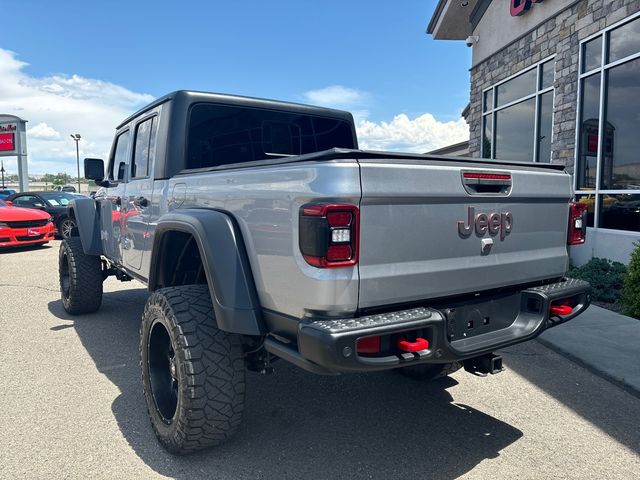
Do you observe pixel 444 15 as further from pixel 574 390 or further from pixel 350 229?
pixel 350 229

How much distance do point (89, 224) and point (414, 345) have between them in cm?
437

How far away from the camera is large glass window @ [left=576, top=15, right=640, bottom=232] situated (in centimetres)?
752

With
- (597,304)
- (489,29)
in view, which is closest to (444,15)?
(489,29)

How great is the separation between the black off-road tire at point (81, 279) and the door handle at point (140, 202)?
1943 mm

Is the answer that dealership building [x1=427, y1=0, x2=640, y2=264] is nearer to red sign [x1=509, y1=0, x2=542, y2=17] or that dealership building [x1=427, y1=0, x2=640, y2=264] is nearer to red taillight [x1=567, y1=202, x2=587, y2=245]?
red sign [x1=509, y1=0, x2=542, y2=17]

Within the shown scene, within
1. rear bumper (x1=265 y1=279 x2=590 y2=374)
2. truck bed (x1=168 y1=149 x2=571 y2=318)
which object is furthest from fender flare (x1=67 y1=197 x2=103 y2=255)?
rear bumper (x1=265 y1=279 x2=590 y2=374)

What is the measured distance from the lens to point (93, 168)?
206 inches

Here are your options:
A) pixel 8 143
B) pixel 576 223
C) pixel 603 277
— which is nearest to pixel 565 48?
pixel 603 277

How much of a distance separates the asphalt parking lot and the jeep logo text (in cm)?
125

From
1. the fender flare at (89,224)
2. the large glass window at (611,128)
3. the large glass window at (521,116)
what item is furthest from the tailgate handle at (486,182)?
the large glass window at (521,116)

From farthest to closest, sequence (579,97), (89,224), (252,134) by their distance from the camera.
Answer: (579,97) < (89,224) < (252,134)

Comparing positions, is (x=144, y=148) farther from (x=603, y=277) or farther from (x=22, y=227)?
(x=22, y=227)

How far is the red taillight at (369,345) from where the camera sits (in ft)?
7.31

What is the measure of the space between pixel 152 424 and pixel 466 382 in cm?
233
